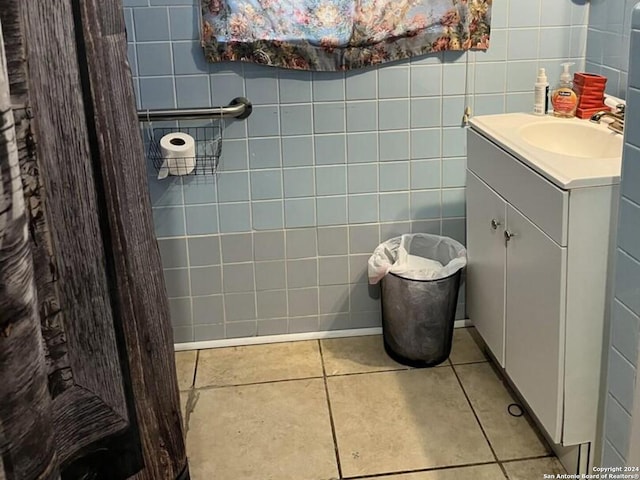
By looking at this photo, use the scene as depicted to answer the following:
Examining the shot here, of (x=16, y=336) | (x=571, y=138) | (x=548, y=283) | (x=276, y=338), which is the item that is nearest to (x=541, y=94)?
(x=571, y=138)

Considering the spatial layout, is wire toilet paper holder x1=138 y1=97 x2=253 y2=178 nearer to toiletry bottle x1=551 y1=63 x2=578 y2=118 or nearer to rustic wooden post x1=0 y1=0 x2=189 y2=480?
toiletry bottle x1=551 y1=63 x2=578 y2=118

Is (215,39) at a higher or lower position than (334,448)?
higher

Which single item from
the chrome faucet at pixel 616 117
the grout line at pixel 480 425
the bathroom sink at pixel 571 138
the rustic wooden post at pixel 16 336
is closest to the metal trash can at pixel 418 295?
the grout line at pixel 480 425

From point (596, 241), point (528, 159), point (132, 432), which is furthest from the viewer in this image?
point (528, 159)

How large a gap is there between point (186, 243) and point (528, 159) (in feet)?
4.16

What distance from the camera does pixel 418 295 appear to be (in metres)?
2.41

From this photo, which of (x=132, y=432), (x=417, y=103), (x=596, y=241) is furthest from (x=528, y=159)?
(x=132, y=432)

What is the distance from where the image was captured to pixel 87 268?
856mm

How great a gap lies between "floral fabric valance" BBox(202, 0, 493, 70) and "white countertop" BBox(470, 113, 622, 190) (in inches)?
15.4

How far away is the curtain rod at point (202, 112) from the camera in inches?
92.9

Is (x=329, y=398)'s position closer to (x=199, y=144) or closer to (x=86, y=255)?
(x=199, y=144)

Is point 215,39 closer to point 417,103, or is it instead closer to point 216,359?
point 417,103

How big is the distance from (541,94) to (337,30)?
69 centimetres

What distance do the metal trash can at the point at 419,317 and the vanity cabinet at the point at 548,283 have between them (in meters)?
0.24
